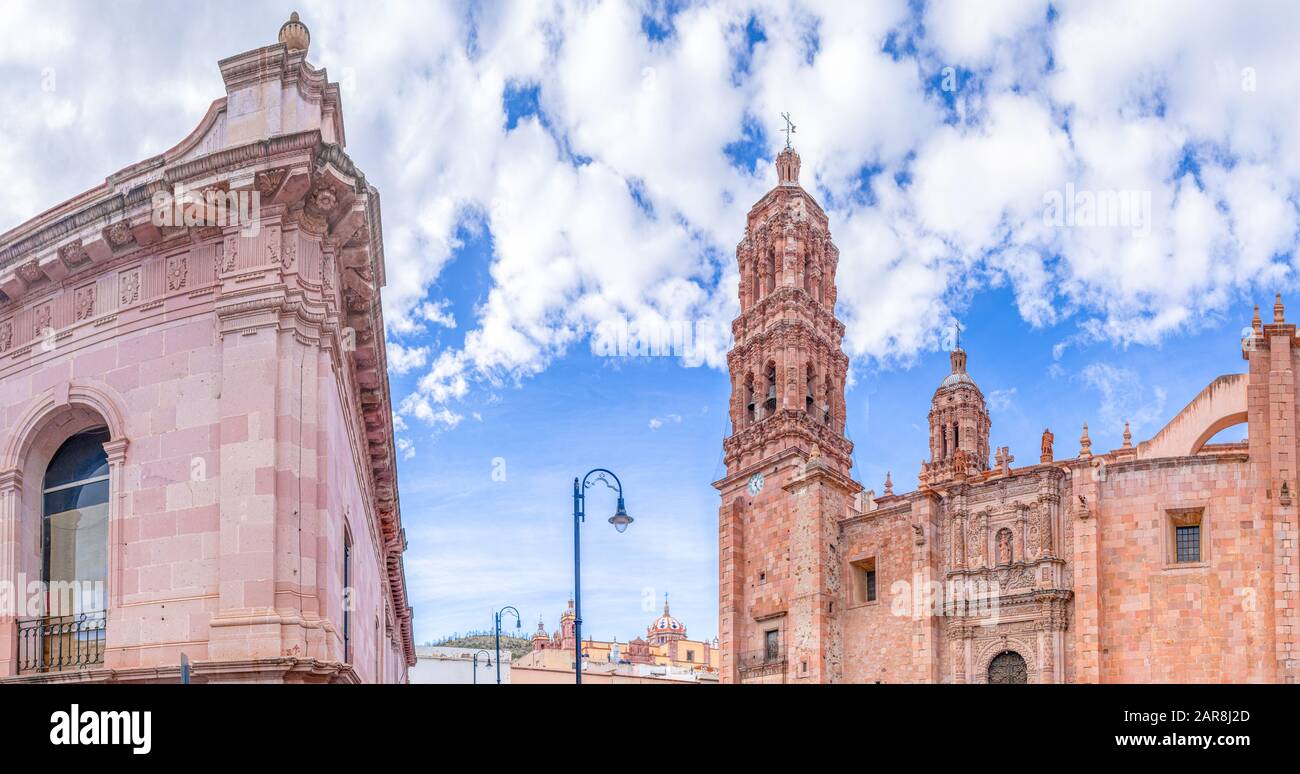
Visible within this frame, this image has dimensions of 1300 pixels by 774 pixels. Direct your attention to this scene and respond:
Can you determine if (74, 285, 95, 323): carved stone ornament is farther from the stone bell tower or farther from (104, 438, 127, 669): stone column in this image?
the stone bell tower

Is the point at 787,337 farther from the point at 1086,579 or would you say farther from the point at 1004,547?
the point at 1086,579

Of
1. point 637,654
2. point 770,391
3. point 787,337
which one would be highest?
point 787,337

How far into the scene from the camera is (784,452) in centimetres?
5222

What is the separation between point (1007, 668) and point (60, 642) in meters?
39.1

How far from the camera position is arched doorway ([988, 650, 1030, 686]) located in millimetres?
45938

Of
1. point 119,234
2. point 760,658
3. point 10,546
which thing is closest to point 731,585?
point 760,658

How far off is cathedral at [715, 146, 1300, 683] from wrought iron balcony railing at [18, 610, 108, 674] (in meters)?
36.1

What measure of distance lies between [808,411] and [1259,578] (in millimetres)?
19780

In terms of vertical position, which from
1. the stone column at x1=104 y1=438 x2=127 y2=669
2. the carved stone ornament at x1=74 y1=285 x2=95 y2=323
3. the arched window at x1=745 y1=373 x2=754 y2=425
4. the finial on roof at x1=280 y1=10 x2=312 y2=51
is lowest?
the stone column at x1=104 y1=438 x2=127 y2=669

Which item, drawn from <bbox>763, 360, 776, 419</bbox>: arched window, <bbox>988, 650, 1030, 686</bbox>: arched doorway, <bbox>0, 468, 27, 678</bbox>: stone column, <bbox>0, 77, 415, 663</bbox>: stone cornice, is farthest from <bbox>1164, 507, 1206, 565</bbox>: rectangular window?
<bbox>0, 468, 27, 678</bbox>: stone column
